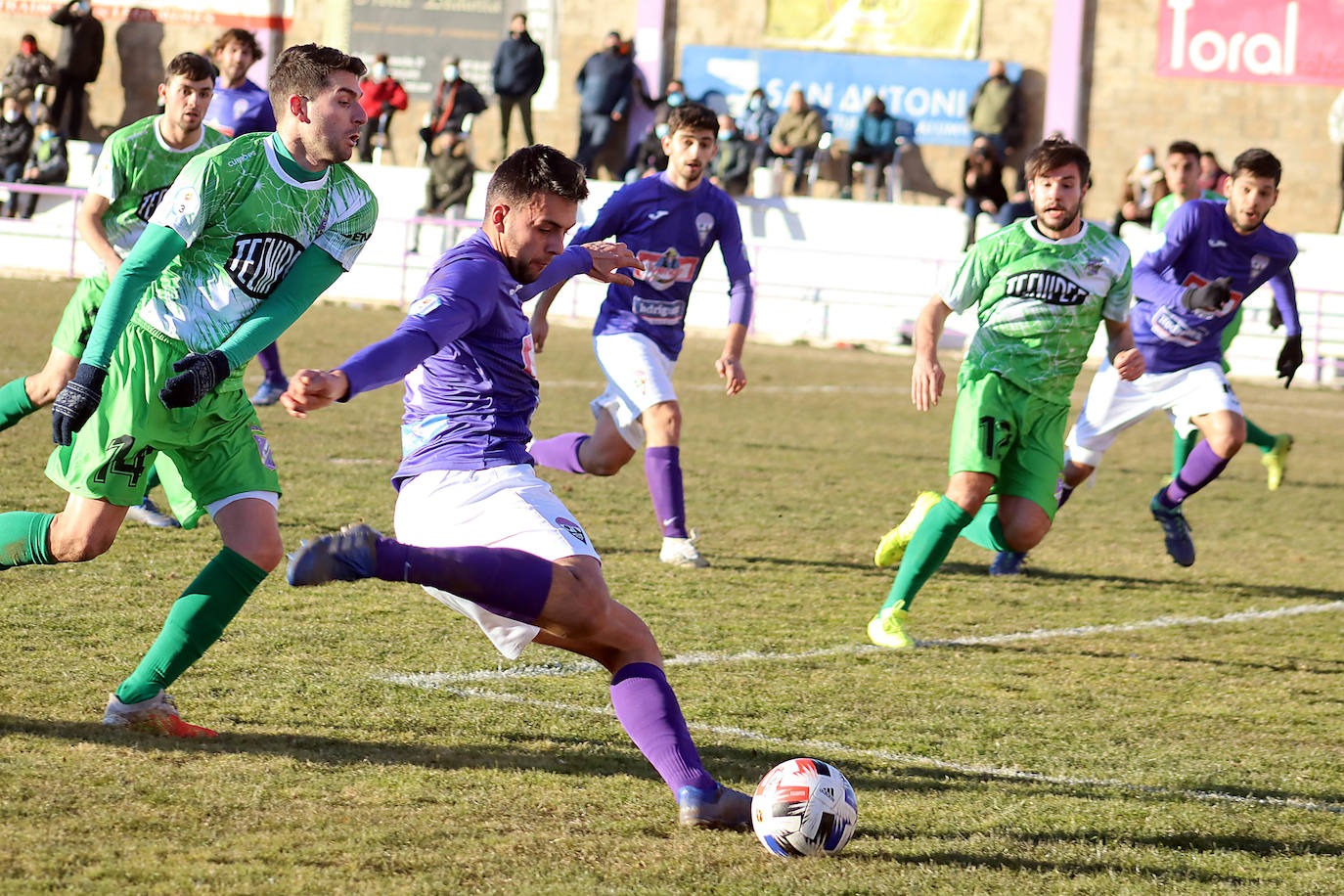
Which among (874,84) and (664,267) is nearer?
(664,267)

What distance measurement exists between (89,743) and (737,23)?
23.0 meters

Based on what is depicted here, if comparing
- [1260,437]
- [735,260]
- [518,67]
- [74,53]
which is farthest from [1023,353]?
[74,53]

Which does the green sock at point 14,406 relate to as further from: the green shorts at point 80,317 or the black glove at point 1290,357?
the black glove at point 1290,357

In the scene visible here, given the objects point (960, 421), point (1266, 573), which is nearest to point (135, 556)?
point (960, 421)

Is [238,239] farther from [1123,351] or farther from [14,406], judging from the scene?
[1123,351]

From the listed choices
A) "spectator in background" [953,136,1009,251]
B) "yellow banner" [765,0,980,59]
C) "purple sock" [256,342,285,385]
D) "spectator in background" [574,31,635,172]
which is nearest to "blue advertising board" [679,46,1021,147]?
"yellow banner" [765,0,980,59]

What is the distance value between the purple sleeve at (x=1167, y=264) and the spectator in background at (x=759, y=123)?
15063 mm

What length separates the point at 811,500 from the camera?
31.2 ft

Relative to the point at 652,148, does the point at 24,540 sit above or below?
below

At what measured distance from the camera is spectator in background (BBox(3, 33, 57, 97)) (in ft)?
80.5

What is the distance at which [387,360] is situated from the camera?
3.52 metres

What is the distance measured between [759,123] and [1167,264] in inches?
612

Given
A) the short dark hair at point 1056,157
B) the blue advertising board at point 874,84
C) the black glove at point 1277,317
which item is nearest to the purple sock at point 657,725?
the short dark hair at point 1056,157

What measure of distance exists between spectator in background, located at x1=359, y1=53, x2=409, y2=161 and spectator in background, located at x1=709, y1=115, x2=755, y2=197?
495 cm
